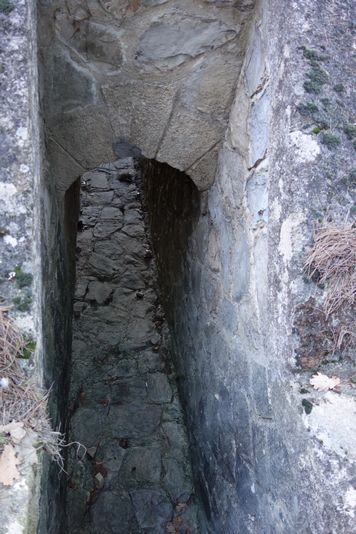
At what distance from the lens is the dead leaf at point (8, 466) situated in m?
1.38

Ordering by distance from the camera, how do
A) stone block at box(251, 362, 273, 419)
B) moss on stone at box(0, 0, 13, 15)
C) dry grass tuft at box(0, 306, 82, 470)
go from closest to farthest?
1. dry grass tuft at box(0, 306, 82, 470)
2. moss on stone at box(0, 0, 13, 15)
3. stone block at box(251, 362, 273, 419)

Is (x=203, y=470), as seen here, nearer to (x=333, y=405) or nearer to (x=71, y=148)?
(x=333, y=405)

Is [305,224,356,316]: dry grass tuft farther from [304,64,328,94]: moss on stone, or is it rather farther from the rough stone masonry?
[304,64,328,94]: moss on stone

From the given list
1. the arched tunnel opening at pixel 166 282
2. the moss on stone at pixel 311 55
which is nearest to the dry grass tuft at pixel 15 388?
the arched tunnel opening at pixel 166 282

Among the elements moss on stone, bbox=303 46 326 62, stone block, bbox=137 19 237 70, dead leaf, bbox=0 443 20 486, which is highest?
stone block, bbox=137 19 237 70

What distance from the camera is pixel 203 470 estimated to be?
9.47ft

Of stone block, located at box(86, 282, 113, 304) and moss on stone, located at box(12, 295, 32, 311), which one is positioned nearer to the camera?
moss on stone, located at box(12, 295, 32, 311)

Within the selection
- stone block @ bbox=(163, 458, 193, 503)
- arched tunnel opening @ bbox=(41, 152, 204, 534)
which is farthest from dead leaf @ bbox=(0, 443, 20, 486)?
stone block @ bbox=(163, 458, 193, 503)

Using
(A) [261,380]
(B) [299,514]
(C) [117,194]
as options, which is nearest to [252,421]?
(A) [261,380]

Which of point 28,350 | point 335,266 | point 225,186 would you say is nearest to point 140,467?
point 225,186

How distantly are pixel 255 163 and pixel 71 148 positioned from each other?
2.83ft

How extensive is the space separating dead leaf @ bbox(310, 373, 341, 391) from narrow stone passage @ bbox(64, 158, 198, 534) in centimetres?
174

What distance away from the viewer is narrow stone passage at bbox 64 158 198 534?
301 centimetres

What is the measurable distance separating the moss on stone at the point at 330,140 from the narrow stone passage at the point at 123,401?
85.0 inches
